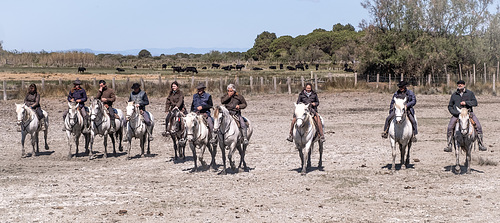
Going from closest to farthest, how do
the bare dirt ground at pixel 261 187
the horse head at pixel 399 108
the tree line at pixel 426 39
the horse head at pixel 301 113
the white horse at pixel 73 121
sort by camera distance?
the bare dirt ground at pixel 261 187
the horse head at pixel 301 113
the horse head at pixel 399 108
the white horse at pixel 73 121
the tree line at pixel 426 39

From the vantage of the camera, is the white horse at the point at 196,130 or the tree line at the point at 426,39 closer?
the white horse at the point at 196,130

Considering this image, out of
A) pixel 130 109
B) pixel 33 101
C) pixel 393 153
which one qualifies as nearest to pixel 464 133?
pixel 393 153

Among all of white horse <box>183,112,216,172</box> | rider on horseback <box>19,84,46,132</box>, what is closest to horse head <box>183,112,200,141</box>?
white horse <box>183,112,216,172</box>

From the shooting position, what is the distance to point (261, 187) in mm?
13391

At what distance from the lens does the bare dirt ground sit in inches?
434

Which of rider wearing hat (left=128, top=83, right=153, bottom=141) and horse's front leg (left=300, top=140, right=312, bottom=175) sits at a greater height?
rider wearing hat (left=128, top=83, right=153, bottom=141)

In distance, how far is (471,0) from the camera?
2051 inches

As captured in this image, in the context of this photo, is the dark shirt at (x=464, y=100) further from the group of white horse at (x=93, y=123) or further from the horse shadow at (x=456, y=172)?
the group of white horse at (x=93, y=123)

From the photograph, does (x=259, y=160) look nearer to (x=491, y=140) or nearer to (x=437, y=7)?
(x=491, y=140)

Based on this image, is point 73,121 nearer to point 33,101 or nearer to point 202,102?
point 33,101

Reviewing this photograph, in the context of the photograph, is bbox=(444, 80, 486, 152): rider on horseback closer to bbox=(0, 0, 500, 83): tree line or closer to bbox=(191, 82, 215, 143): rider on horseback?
bbox=(191, 82, 215, 143): rider on horseback

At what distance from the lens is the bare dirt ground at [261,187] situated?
11.0m

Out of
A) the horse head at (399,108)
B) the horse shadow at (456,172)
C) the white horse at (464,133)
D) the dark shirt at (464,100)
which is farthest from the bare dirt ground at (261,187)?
the dark shirt at (464,100)

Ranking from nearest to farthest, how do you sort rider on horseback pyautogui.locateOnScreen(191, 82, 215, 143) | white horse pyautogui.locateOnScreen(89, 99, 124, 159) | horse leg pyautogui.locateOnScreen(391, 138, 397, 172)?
horse leg pyautogui.locateOnScreen(391, 138, 397, 172) → rider on horseback pyautogui.locateOnScreen(191, 82, 215, 143) → white horse pyautogui.locateOnScreen(89, 99, 124, 159)
